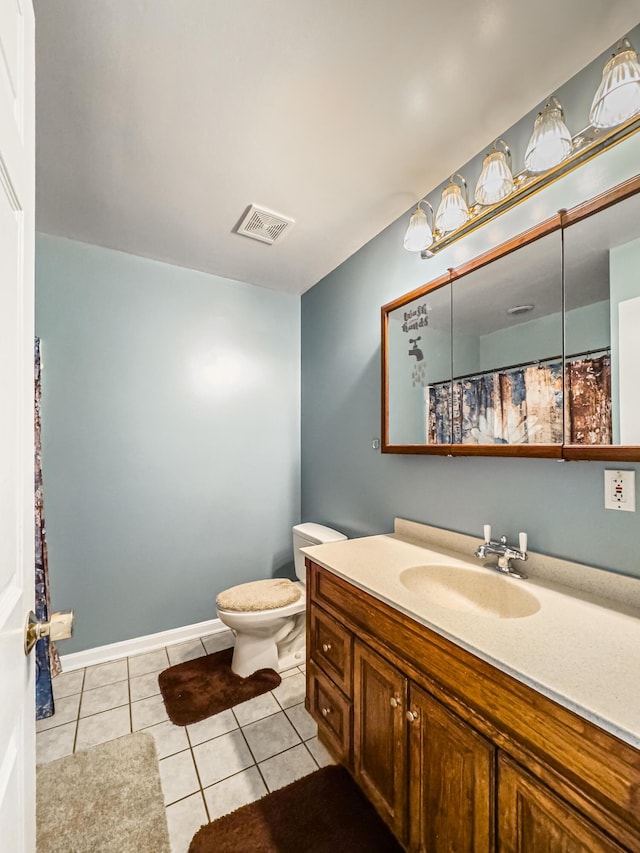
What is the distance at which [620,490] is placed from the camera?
3.53ft

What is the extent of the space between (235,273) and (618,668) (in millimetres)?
2547

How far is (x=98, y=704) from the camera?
1823mm

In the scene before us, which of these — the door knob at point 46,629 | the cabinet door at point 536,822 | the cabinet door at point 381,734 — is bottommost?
the cabinet door at point 381,734

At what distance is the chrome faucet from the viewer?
1.28 m

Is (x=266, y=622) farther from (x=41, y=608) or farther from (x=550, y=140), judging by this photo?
(x=550, y=140)

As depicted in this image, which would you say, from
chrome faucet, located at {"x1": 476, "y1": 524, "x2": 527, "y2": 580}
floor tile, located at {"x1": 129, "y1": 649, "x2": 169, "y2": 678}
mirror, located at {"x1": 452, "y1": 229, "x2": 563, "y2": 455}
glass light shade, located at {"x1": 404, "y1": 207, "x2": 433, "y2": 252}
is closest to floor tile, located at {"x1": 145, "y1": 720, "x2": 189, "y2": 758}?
floor tile, located at {"x1": 129, "y1": 649, "x2": 169, "y2": 678}

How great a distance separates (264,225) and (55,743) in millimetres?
2521

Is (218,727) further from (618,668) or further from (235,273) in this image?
(235,273)

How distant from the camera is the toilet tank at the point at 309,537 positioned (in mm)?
2225

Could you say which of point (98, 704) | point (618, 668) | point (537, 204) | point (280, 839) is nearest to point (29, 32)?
point (537, 204)

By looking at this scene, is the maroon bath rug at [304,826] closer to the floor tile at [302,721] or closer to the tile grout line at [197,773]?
the tile grout line at [197,773]

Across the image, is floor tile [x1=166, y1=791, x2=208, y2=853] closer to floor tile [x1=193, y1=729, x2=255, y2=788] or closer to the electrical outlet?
floor tile [x1=193, y1=729, x2=255, y2=788]

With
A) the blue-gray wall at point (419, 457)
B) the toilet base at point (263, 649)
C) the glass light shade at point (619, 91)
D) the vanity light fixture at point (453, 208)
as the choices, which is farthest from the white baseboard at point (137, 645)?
the glass light shade at point (619, 91)

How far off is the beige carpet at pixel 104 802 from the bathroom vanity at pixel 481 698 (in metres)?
0.63
